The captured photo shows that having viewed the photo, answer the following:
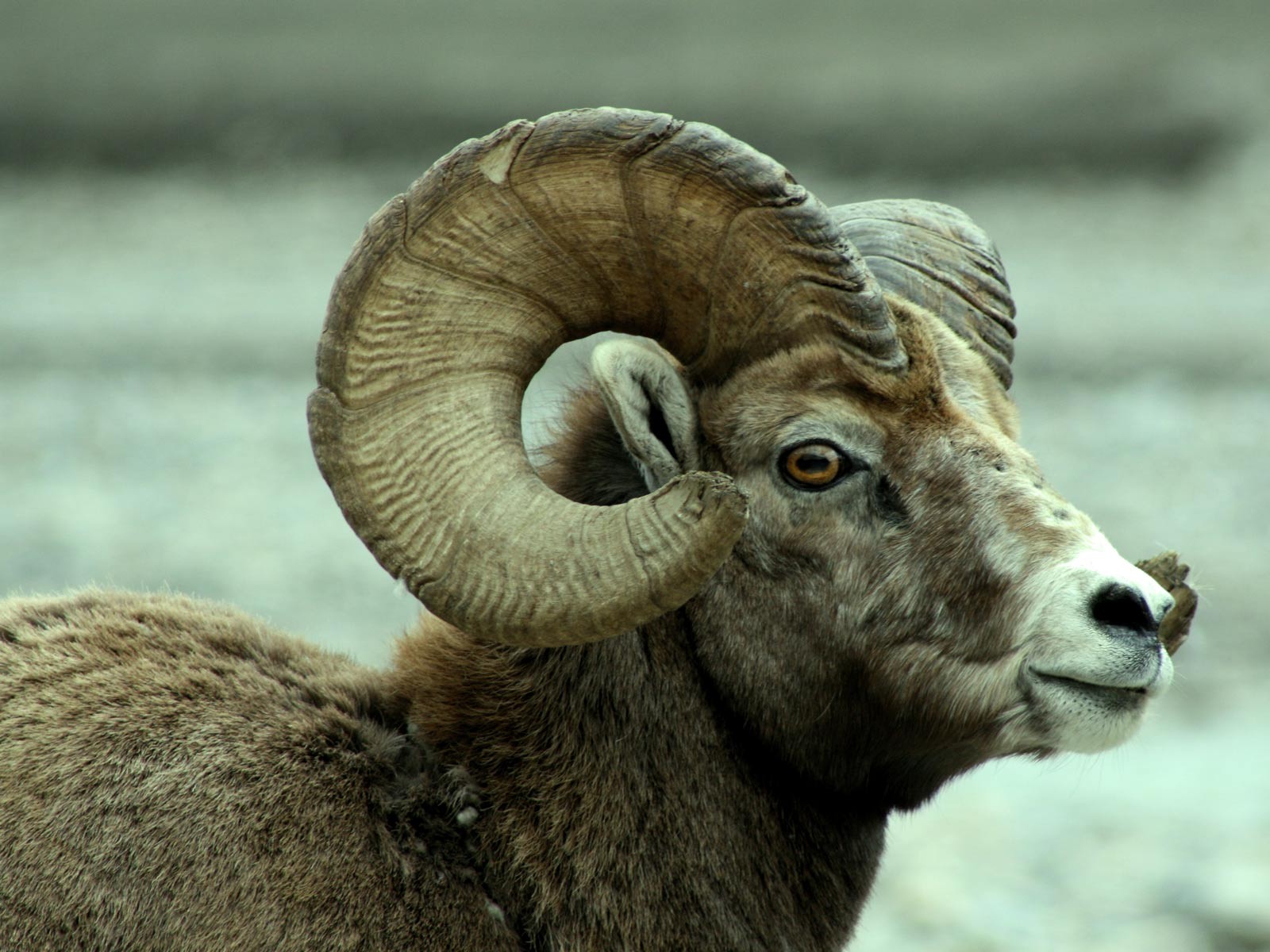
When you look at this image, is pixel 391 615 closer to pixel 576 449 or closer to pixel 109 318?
pixel 576 449

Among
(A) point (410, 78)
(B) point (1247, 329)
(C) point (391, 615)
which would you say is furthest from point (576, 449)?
(A) point (410, 78)

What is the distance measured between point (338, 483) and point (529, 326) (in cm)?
76

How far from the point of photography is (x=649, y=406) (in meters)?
4.87

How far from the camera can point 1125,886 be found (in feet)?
33.4

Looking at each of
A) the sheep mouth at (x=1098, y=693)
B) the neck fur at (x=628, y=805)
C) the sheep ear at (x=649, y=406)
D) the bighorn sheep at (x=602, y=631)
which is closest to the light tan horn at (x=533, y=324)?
the bighorn sheep at (x=602, y=631)

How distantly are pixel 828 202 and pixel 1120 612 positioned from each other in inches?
1011

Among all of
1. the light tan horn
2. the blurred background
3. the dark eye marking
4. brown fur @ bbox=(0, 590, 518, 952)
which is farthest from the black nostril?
the blurred background

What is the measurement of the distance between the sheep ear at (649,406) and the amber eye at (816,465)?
35 cm

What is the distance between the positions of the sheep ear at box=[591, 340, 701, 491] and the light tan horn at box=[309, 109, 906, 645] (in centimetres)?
18

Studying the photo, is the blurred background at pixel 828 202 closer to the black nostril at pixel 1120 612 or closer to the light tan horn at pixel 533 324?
the black nostril at pixel 1120 612

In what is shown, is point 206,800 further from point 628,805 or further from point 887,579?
point 887,579

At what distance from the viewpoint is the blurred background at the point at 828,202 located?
11.4m

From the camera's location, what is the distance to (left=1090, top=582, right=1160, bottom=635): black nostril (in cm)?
424

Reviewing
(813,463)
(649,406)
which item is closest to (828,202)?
(649,406)
